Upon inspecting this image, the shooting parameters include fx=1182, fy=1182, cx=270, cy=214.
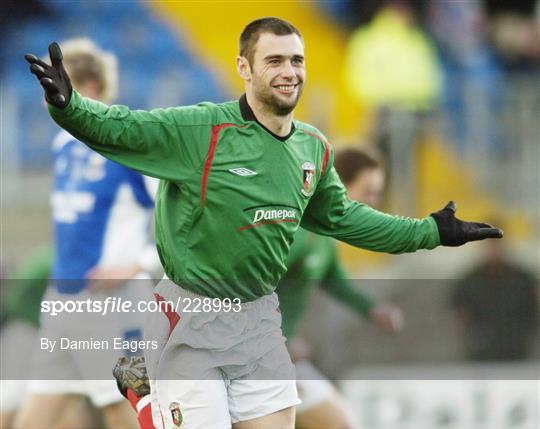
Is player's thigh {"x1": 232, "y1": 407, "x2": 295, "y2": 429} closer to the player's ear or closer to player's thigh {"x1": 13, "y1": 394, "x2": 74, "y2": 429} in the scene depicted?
the player's ear

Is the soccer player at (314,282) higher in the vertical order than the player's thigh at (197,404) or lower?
higher

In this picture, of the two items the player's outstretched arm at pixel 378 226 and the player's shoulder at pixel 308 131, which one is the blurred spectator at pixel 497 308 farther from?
the player's shoulder at pixel 308 131

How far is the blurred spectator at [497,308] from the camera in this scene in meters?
9.01

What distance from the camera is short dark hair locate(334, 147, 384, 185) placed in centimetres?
650

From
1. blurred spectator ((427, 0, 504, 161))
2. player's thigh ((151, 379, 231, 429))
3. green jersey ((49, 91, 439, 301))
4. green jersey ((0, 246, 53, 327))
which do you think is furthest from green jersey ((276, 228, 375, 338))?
blurred spectator ((427, 0, 504, 161))

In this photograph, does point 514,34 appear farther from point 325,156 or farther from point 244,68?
point 244,68

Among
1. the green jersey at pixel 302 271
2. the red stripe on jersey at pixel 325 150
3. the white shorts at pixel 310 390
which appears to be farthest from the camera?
the white shorts at pixel 310 390

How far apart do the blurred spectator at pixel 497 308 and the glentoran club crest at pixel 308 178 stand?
4746 mm

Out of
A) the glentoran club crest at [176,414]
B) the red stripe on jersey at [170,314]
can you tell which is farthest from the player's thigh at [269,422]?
the red stripe on jersey at [170,314]

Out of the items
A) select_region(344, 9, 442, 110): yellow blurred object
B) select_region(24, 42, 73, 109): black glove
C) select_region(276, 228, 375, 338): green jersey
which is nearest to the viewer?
select_region(24, 42, 73, 109): black glove

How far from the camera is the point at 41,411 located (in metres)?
5.61

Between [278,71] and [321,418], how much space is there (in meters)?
2.61

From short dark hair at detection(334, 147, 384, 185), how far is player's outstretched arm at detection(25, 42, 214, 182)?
2250mm

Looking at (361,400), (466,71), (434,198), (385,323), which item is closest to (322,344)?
(361,400)
